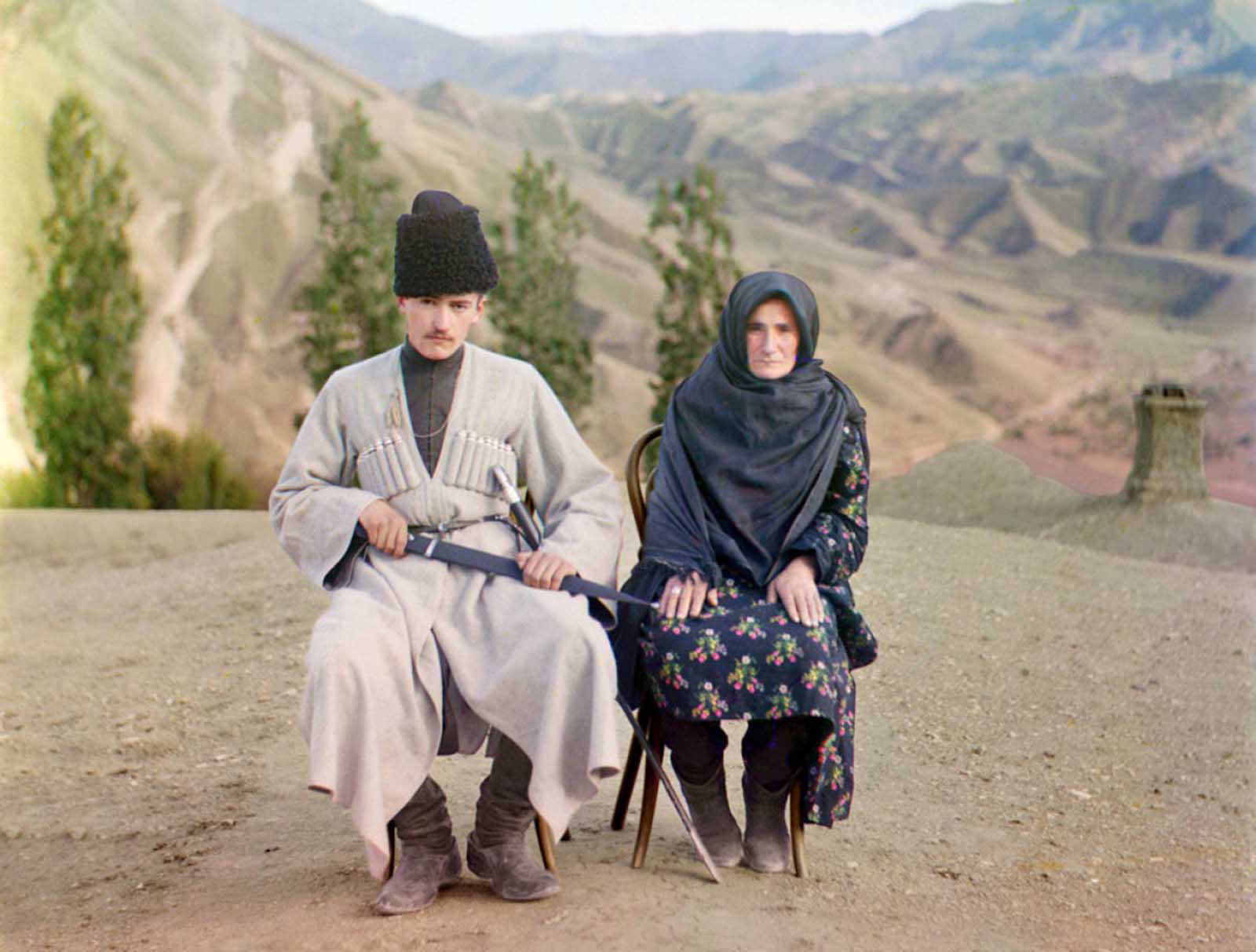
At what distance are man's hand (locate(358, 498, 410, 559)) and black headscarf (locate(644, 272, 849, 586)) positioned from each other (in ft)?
1.94

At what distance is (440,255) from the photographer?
3127 millimetres

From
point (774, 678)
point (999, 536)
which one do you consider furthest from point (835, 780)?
point (999, 536)

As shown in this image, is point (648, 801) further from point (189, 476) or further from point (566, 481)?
point (189, 476)

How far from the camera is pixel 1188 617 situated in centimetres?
758

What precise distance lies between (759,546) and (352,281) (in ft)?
44.4

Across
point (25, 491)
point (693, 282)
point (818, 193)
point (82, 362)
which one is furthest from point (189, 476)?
point (818, 193)

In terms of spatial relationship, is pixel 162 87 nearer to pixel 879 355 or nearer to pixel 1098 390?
pixel 879 355

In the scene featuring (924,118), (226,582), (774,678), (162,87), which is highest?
(924,118)

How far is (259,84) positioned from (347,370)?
1642 inches

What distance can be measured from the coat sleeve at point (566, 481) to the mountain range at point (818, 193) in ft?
48.6

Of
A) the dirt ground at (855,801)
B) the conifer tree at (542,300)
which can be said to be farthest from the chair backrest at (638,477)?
the conifer tree at (542,300)

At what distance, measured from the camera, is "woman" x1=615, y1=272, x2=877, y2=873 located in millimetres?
3205

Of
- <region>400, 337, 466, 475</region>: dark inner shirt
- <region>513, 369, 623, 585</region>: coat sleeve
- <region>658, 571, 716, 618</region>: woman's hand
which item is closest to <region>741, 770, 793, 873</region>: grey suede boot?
<region>658, 571, 716, 618</region>: woman's hand

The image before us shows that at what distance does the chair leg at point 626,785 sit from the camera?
3.59 meters
